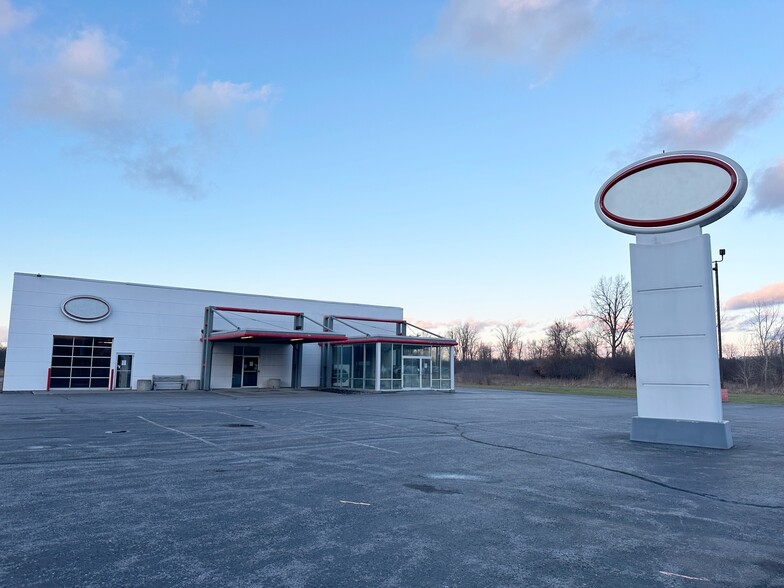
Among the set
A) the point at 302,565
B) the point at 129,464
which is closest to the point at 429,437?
the point at 129,464

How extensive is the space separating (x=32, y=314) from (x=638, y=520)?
34.4 meters

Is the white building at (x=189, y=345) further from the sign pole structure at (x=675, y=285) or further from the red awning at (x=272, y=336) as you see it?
the sign pole structure at (x=675, y=285)

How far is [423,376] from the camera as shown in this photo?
36.3m

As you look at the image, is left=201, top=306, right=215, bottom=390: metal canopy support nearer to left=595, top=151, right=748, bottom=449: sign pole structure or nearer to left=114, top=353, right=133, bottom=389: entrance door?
left=114, top=353, right=133, bottom=389: entrance door

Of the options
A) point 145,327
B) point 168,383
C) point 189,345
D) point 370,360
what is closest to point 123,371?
point 168,383

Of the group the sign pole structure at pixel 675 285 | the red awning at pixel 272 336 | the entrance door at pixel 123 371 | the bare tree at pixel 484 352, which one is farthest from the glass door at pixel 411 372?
the bare tree at pixel 484 352

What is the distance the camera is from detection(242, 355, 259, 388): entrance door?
37.7 metres

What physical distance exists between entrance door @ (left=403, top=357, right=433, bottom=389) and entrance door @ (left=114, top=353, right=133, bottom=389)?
17110mm

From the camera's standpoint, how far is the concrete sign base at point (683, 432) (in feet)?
37.8

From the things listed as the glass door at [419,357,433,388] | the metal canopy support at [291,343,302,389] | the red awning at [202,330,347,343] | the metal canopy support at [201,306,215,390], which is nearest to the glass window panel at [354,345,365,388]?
the red awning at [202,330,347,343]

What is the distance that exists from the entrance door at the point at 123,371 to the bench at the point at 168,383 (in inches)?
59.9

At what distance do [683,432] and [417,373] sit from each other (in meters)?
24.6

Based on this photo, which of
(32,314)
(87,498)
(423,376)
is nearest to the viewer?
(87,498)

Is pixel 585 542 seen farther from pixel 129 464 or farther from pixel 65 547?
pixel 129 464
